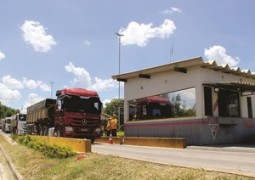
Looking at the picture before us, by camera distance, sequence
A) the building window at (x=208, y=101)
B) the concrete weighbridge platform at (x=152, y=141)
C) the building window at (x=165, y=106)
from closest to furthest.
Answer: the concrete weighbridge platform at (x=152, y=141) < the building window at (x=208, y=101) < the building window at (x=165, y=106)

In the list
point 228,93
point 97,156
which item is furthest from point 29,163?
point 228,93

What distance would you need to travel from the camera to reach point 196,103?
2025cm

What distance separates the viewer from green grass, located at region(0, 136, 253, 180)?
798 cm

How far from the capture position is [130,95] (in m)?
26.6

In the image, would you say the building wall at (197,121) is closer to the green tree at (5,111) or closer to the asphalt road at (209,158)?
the asphalt road at (209,158)

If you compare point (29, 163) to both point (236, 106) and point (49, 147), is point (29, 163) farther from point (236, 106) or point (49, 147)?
point (236, 106)

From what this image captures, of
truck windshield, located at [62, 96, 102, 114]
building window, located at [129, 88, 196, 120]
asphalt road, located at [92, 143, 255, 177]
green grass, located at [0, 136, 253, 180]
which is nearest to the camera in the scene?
green grass, located at [0, 136, 253, 180]

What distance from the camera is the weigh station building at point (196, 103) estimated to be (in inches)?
795

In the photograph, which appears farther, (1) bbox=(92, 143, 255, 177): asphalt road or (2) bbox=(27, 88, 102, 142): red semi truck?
(2) bbox=(27, 88, 102, 142): red semi truck

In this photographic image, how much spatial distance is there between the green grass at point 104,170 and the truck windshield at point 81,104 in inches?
254

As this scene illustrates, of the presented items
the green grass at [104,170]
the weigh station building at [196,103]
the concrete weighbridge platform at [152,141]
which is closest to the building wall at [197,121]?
the weigh station building at [196,103]

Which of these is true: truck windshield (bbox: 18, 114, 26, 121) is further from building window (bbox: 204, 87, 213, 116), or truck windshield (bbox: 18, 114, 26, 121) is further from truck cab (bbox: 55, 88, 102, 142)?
building window (bbox: 204, 87, 213, 116)

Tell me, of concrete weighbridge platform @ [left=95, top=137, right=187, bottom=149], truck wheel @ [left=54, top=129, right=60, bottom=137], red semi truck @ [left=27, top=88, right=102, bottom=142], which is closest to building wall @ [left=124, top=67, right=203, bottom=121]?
concrete weighbridge platform @ [left=95, top=137, right=187, bottom=149]

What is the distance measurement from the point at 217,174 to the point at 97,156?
522 cm
